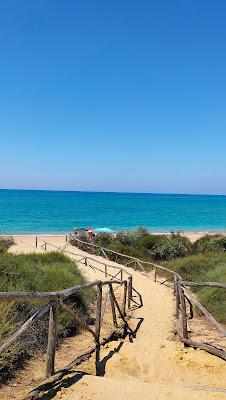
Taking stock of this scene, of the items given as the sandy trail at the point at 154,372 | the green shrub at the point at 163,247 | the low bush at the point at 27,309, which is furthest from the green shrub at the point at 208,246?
the low bush at the point at 27,309

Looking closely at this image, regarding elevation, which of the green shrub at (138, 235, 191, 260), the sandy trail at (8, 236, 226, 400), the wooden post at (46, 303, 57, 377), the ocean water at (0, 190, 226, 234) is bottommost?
the ocean water at (0, 190, 226, 234)

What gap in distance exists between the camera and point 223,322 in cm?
1012

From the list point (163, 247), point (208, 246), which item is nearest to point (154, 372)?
point (163, 247)

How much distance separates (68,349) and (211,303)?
5.30m

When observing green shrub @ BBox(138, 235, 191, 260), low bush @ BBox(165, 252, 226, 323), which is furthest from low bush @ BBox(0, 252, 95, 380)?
green shrub @ BBox(138, 235, 191, 260)

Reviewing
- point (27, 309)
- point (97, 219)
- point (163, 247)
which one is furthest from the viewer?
point (97, 219)

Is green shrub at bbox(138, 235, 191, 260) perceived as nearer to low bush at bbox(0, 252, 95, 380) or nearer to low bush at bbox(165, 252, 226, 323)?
low bush at bbox(165, 252, 226, 323)

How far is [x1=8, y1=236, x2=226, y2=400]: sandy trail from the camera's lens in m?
4.95

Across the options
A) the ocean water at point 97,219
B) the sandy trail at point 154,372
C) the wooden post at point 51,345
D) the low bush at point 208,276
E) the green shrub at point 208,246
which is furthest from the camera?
the ocean water at point 97,219

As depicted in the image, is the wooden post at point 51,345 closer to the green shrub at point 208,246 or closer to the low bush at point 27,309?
the low bush at point 27,309

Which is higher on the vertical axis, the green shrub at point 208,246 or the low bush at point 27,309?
the low bush at point 27,309

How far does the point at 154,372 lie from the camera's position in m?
6.84

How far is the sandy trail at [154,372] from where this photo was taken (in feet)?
16.2

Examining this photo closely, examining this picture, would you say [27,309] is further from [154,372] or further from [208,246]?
[208,246]
